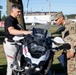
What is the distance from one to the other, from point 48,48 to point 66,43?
0.42 m

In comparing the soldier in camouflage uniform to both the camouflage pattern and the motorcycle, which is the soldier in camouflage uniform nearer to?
the camouflage pattern

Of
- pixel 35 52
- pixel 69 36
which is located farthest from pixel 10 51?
pixel 69 36

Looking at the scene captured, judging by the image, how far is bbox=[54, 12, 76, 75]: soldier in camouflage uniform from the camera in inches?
243

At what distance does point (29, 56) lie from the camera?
5770 millimetres

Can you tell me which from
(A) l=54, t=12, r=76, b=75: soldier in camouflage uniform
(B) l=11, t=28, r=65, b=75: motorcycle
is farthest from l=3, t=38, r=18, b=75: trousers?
(A) l=54, t=12, r=76, b=75: soldier in camouflage uniform

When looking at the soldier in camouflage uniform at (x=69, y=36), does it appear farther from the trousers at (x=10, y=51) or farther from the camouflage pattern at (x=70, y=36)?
the trousers at (x=10, y=51)

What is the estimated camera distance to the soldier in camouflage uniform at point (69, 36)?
616 centimetres

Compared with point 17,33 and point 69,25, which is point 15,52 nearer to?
point 17,33

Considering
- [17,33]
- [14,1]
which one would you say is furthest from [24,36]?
[14,1]

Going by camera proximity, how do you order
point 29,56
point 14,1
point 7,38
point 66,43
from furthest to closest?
point 14,1
point 7,38
point 66,43
point 29,56

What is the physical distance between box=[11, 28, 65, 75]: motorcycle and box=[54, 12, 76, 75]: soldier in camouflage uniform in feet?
0.98

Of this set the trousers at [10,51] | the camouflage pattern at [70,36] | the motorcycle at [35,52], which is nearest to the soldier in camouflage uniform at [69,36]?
the camouflage pattern at [70,36]

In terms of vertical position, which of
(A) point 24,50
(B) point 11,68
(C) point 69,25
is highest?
(C) point 69,25

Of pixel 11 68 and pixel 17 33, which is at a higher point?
pixel 17 33
